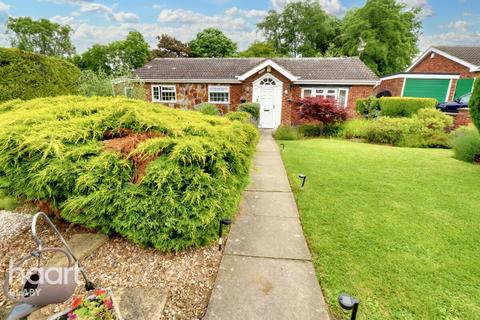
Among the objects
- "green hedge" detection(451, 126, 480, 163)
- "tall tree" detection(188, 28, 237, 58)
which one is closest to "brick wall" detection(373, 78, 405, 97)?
"green hedge" detection(451, 126, 480, 163)

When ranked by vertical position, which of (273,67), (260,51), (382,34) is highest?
(382,34)

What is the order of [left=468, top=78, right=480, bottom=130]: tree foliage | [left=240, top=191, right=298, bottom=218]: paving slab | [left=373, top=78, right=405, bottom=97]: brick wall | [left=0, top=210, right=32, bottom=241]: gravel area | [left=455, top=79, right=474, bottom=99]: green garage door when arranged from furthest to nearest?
[left=373, top=78, right=405, bottom=97]: brick wall < [left=455, top=79, right=474, bottom=99]: green garage door < [left=468, top=78, right=480, bottom=130]: tree foliage < [left=240, top=191, right=298, bottom=218]: paving slab < [left=0, top=210, right=32, bottom=241]: gravel area

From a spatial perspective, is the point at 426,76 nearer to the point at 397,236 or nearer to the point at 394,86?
the point at 394,86

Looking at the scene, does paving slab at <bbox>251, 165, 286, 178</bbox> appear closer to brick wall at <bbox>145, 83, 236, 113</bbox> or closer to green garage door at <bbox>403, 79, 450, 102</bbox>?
brick wall at <bbox>145, 83, 236, 113</bbox>

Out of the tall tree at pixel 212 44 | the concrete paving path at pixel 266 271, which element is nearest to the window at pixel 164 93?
the concrete paving path at pixel 266 271

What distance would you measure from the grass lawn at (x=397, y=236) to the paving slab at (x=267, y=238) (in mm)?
162

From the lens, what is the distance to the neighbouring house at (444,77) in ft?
59.7

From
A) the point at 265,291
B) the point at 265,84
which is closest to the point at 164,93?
the point at 265,84

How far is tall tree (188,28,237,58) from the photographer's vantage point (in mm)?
35938

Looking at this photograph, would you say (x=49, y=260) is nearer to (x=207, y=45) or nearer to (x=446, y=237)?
(x=446, y=237)

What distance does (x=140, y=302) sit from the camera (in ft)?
6.45

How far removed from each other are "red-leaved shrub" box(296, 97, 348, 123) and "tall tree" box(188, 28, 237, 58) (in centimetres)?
2774

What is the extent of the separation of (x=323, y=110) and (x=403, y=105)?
4.59 meters

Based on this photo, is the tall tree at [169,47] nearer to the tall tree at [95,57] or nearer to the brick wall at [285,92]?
the tall tree at [95,57]
